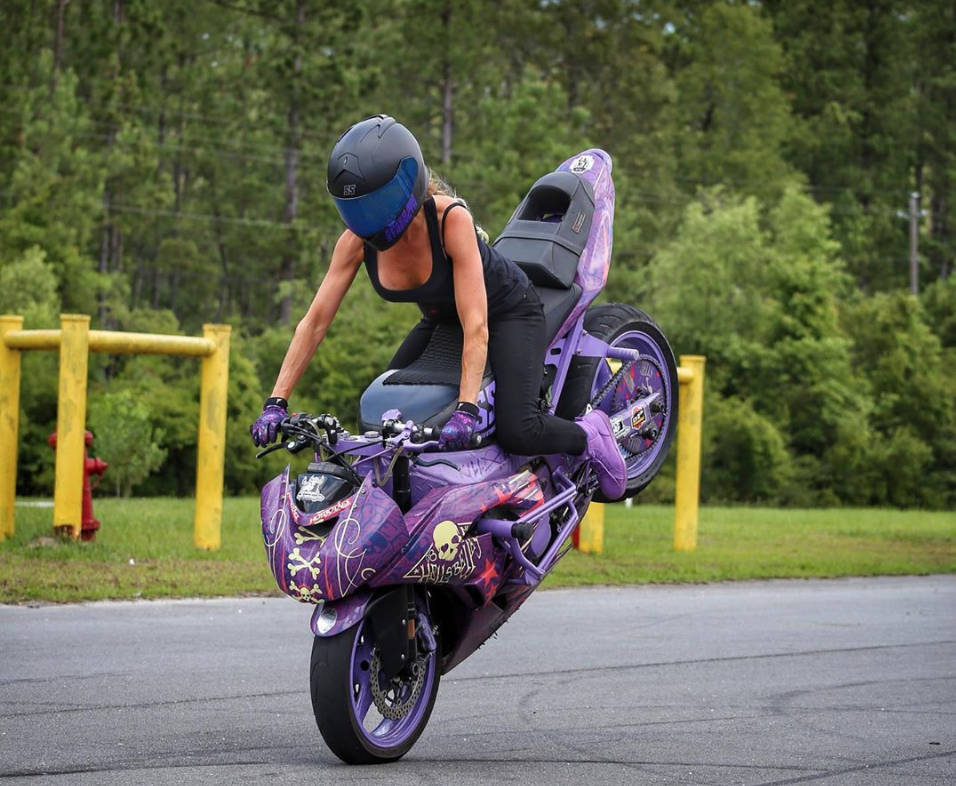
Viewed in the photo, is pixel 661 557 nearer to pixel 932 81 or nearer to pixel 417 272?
pixel 417 272

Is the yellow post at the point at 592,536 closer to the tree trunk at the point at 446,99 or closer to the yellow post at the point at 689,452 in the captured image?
the yellow post at the point at 689,452

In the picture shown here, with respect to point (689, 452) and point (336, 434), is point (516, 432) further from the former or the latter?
point (689, 452)

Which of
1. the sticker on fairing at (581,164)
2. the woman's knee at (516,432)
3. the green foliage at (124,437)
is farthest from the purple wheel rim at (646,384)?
the green foliage at (124,437)

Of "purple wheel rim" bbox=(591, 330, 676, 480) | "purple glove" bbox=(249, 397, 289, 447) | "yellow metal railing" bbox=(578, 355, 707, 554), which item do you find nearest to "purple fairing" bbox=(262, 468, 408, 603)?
"purple glove" bbox=(249, 397, 289, 447)

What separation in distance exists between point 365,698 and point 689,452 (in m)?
9.61

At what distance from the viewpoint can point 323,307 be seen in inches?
289

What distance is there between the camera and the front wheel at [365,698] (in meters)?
6.17

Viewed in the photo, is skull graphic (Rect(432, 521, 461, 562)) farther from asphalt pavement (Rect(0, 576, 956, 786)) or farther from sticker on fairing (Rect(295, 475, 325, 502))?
asphalt pavement (Rect(0, 576, 956, 786))

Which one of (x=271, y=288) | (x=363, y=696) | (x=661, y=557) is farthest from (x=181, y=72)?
(x=363, y=696)

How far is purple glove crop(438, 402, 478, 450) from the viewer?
653 cm

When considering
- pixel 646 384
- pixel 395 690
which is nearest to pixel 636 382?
pixel 646 384

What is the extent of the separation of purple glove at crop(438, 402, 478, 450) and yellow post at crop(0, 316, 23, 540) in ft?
23.9

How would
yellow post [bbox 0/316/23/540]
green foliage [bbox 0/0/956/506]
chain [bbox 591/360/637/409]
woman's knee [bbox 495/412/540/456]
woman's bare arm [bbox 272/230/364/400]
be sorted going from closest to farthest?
woman's knee [bbox 495/412/540/456]
woman's bare arm [bbox 272/230/364/400]
chain [bbox 591/360/637/409]
yellow post [bbox 0/316/23/540]
green foliage [bbox 0/0/956/506]

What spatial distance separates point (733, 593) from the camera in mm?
13102
